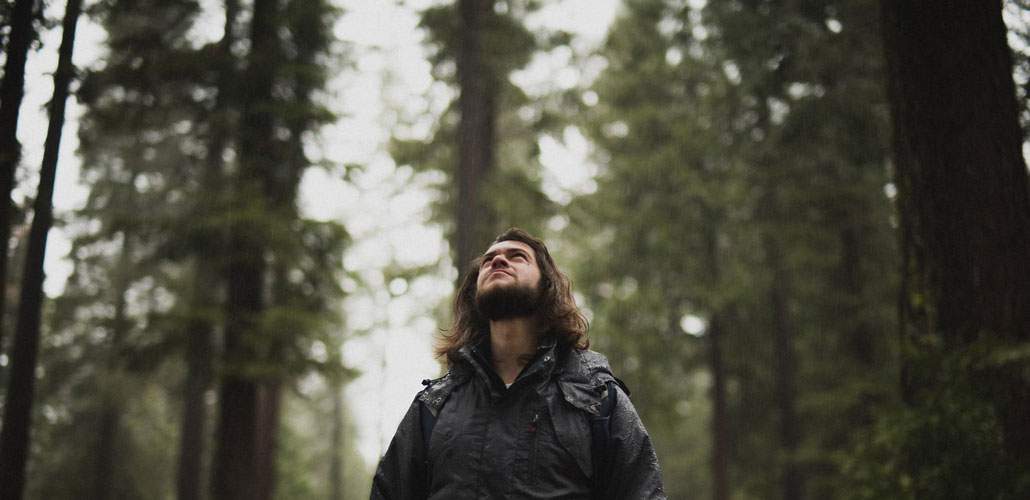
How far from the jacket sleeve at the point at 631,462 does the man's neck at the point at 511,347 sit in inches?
22.1

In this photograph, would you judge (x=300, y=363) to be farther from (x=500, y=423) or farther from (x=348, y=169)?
(x=500, y=423)

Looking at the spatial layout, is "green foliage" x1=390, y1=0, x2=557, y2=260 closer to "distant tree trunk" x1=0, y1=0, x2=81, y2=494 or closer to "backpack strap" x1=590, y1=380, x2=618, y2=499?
"distant tree trunk" x1=0, y1=0, x2=81, y2=494

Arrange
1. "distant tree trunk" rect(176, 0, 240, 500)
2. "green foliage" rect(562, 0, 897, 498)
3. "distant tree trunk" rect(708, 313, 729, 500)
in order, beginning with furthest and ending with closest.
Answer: "distant tree trunk" rect(708, 313, 729, 500), "green foliage" rect(562, 0, 897, 498), "distant tree trunk" rect(176, 0, 240, 500)

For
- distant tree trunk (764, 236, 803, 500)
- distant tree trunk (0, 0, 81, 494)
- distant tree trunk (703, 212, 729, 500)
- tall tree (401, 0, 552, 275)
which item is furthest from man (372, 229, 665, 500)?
distant tree trunk (764, 236, 803, 500)

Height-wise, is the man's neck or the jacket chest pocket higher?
the man's neck

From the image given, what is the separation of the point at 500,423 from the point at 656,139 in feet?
46.4

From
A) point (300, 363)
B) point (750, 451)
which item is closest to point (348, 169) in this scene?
point (300, 363)

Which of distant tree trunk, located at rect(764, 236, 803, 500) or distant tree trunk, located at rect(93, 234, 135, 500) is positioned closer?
distant tree trunk, located at rect(764, 236, 803, 500)

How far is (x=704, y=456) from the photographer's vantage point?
21719mm

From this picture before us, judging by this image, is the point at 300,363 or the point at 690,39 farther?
the point at 690,39

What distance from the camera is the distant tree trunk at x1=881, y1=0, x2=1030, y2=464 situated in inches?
212

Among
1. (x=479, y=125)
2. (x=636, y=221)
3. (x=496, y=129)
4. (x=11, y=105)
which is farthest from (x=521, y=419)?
(x=636, y=221)

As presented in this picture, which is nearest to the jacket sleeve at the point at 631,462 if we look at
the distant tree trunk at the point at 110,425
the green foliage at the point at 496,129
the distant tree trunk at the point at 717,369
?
the green foliage at the point at 496,129

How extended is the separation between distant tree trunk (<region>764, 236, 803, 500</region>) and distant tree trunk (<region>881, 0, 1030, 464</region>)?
1122 centimetres
